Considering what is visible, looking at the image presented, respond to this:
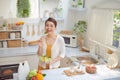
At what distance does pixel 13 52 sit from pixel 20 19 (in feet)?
2.61

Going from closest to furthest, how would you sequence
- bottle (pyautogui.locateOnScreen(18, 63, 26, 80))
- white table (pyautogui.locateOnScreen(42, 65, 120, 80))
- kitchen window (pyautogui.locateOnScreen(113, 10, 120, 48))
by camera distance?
bottle (pyautogui.locateOnScreen(18, 63, 26, 80)) < white table (pyautogui.locateOnScreen(42, 65, 120, 80)) < kitchen window (pyautogui.locateOnScreen(113, 10, 120, 48))

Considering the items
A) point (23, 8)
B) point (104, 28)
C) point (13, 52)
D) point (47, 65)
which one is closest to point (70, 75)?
point (47, 65)

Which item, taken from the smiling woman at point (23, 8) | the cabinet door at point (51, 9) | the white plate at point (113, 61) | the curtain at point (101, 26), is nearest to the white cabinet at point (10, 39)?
the smiling woman at point (23, 8)

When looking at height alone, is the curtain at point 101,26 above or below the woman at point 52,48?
above

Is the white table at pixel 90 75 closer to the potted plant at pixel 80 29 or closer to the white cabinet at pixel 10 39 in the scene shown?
the potted plant at pixel 80 29

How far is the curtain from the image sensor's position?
2.70 meters

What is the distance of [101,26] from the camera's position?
115 inches

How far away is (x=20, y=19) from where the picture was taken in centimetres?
355

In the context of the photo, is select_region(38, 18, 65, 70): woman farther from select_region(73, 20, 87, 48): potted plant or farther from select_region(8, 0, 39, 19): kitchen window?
select_region(8, 0, 39, 19): kitchen window

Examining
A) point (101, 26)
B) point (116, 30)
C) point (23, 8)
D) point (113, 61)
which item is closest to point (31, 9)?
point (23, 8)

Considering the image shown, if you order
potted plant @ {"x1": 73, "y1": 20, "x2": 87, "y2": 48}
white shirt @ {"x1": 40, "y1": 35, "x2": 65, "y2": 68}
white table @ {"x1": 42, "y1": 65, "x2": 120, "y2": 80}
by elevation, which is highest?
potted plant @ {"x1": 73, "y1": 20, "x2": 87, "y2": 48}

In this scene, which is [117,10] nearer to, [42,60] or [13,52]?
[42,60]

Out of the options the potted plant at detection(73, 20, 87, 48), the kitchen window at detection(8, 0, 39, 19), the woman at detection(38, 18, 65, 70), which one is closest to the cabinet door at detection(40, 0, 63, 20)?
the kitchen window at detection(8, 0, 39, 19)

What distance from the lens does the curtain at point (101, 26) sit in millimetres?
2697
